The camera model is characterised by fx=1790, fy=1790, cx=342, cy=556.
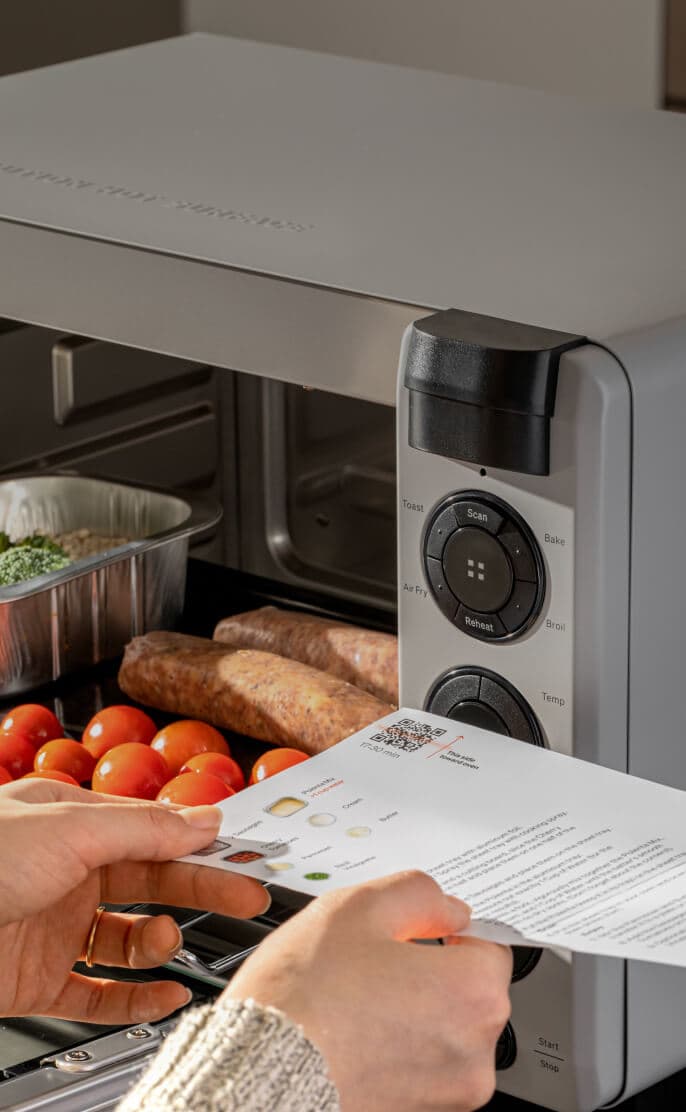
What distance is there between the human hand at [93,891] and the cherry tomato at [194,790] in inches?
7.1

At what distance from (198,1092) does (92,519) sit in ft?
3.35

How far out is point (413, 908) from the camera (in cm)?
72

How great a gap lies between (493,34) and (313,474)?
4.80ft

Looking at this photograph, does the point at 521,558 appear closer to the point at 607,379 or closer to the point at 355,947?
the point at 607,379

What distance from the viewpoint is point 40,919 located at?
0.92 m

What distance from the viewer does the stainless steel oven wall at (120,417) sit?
5.21ft

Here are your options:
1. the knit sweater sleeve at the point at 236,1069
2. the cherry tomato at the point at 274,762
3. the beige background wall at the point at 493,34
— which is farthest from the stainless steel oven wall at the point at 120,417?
the beige background wall at the point at 493,34

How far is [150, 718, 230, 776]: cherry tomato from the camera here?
1.23m

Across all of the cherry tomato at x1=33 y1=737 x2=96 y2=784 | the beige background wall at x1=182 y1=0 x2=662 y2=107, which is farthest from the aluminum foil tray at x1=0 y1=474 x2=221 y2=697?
the beige background wall at x1=182 y1=0 x2=662 y2=107

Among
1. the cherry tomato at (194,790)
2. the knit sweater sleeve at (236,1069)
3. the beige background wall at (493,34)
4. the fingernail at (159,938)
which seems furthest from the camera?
the beige background wall at (493,34)

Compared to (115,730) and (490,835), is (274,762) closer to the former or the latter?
(115,730)

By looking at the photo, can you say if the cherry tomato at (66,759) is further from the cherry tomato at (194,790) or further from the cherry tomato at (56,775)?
the cherry tomato at (194,790)

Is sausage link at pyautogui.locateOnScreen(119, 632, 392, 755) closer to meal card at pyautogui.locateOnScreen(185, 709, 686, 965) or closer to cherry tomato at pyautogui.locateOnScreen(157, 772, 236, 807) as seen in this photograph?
cherry tomato at pyautogui.locateOnScreen(157, 772, 236, 807)

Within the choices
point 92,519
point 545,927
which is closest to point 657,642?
point 545,927
